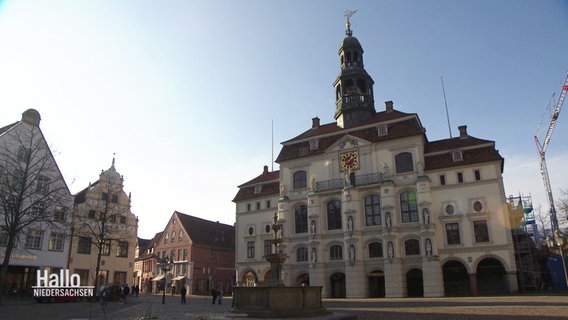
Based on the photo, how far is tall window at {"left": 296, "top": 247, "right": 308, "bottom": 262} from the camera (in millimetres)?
44375

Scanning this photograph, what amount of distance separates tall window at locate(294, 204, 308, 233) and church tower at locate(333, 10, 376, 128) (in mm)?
10863

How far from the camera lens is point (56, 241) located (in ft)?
136

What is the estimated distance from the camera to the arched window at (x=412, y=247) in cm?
3869

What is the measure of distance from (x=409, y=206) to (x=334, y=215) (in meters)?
7.75

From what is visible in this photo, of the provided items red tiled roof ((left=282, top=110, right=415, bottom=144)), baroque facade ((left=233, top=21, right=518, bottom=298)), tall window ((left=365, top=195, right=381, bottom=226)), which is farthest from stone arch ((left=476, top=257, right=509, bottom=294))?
red tiled roof ((left=282, top=110, right=415, bottom=144))

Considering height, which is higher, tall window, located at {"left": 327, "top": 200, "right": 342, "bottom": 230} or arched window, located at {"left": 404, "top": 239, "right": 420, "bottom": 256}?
tall window, located at {"left": 327, "top": 200, "right": 342, "bottom": 230}

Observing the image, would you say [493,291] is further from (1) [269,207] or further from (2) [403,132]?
(1) [269,207]

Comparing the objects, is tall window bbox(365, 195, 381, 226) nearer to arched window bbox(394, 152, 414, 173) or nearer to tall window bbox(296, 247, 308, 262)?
arched window bbox(394, 152, 414, 173)

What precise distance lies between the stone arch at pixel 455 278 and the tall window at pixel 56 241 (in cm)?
3680

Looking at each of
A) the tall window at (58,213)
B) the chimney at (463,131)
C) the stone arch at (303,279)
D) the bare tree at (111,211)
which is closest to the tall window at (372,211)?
the stone arch at (303,279)

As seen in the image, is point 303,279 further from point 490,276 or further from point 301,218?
point 490,276

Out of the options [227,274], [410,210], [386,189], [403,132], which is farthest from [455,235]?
[227,274]

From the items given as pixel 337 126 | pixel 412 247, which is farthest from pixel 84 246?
pixel 412 247

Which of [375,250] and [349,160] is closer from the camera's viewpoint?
[375,250]
